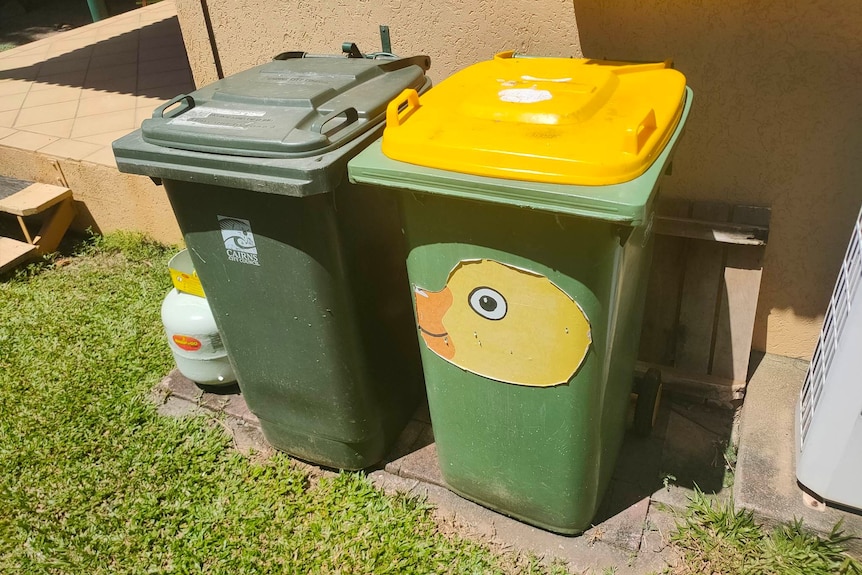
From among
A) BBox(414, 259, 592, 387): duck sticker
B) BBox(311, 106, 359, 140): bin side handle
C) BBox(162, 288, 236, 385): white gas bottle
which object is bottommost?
BBox(162, 288, 236, 385): white gas bottle

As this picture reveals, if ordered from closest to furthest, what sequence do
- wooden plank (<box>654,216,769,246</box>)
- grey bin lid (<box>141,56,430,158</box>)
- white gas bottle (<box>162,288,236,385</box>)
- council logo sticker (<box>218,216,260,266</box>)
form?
grey bin lid (<box>141,56,430,158</box>) < council logo sticker (<box>218,216,260,266</box>) < wooden plank (<box>654,216,769,246</box>) < white gas bottle (<box>162,288,236,385</box>)

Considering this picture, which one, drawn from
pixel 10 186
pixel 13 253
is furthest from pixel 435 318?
pixel 10 186

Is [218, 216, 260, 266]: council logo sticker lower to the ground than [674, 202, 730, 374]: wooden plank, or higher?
higher

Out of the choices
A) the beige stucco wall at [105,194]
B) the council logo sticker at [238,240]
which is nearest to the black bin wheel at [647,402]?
the council logo sticker at [238,240]

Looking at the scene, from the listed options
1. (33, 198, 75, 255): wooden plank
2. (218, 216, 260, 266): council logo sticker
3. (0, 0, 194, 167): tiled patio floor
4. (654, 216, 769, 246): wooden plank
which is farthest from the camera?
(0, 0, 194, 167): tiled patio floor

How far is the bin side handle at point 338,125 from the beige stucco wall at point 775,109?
1199 mm

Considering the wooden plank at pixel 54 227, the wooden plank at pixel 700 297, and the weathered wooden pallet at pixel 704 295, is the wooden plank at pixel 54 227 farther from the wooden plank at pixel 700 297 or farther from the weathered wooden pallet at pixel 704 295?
the wooden plank at pixel 700 297

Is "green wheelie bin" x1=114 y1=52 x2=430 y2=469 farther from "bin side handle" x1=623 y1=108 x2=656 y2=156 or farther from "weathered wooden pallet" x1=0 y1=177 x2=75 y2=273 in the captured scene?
"weathered wooden pallet" x1=0 y1=177 x2=75 y2=273

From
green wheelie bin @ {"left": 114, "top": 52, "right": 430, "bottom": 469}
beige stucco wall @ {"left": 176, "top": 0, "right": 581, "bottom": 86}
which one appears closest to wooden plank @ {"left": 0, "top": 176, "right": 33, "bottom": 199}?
beige stucco wall @ {"left": 176, "top": 0, "right": 581, "bottom": 86}

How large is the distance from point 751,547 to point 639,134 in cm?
163

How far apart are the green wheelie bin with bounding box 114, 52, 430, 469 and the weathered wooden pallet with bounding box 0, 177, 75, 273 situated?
2.82 m

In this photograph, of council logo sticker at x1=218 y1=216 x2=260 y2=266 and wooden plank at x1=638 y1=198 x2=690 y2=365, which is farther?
wooden plank at x1=638 y1=198 x2=690 y2=365

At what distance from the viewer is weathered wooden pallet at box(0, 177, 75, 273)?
178 inches

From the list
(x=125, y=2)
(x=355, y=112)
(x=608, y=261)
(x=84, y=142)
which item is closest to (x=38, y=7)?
(x=125, y=2)
